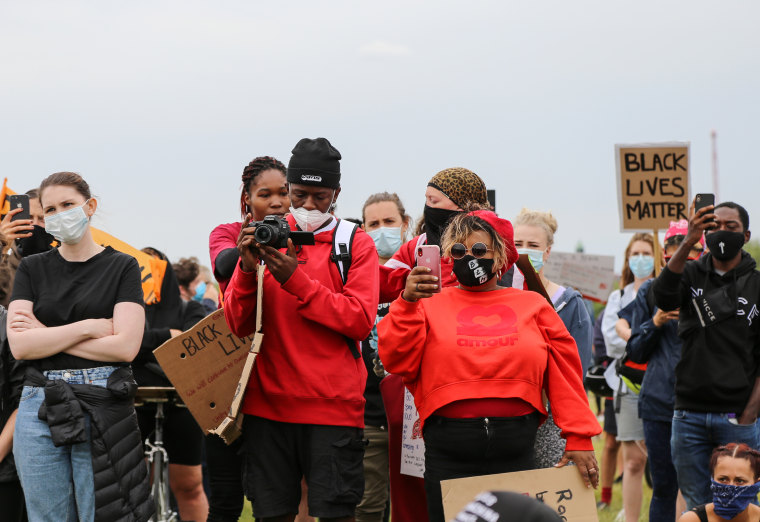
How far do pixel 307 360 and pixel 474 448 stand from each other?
91cm

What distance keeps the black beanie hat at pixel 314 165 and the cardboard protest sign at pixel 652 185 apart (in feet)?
13.2

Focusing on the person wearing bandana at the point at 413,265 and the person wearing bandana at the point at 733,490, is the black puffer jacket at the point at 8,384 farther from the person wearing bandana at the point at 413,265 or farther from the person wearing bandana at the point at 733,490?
the person wearing bandana at the point at 733,490

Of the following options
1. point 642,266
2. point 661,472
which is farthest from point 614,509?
point 661,472

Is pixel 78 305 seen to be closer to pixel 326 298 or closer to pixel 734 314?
pixel 326 298

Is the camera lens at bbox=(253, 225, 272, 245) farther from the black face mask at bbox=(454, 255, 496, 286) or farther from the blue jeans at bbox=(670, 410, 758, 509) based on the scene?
the blue jeans at bbox=(670, 410, 758, 509)

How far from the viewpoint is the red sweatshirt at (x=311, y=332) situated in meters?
4.87

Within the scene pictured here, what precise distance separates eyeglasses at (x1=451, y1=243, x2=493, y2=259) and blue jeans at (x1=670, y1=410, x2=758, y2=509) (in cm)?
254

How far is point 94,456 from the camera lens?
5520mm

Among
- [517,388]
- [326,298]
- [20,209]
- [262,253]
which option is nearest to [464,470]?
[517,388]

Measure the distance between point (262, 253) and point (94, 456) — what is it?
166cm

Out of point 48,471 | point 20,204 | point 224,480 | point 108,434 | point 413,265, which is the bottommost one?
point 224,480

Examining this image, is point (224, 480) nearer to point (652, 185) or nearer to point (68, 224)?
point (68, 224)

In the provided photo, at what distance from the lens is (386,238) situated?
728 cm

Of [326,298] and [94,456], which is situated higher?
[326,298]
